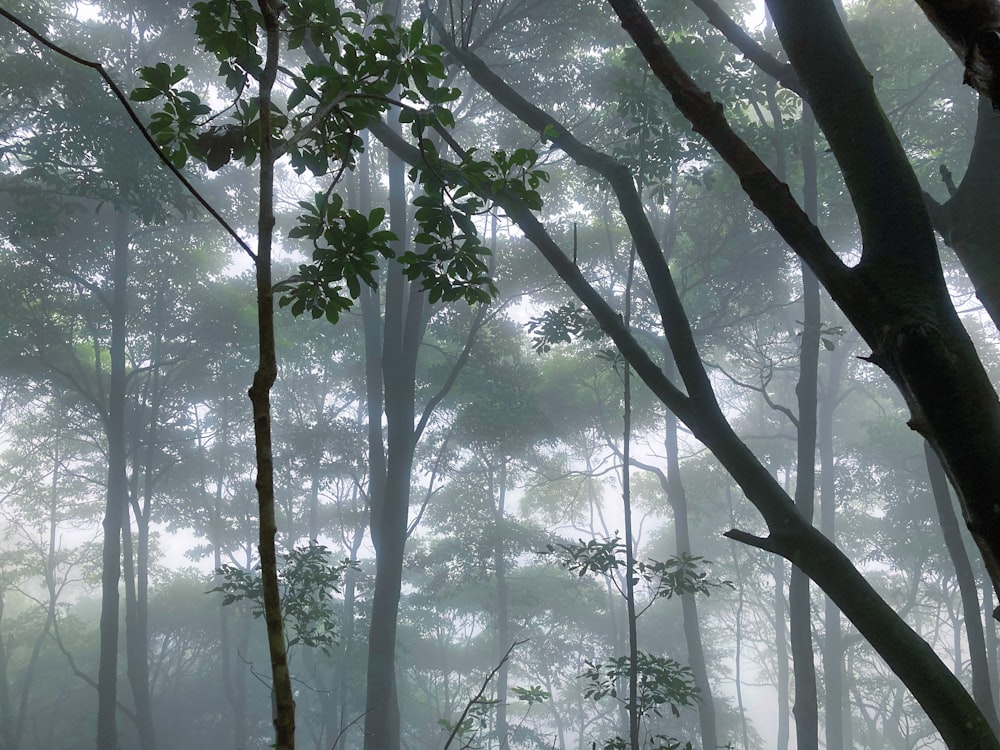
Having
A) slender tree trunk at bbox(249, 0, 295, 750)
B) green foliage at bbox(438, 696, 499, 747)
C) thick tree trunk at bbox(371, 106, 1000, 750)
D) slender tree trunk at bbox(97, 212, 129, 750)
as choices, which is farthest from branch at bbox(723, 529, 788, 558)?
slender tree trunk at bbox(97, 212, 129, 750)

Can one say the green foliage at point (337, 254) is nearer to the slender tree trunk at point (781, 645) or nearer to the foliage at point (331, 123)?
the foliage at point (331, 123)

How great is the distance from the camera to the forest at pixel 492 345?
1.42m

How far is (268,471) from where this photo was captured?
79 cm

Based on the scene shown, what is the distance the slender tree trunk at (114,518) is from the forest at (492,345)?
0.06 m

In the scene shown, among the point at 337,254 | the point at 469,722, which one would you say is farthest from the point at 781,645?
the point at 337,254

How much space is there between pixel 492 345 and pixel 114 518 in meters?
7.57

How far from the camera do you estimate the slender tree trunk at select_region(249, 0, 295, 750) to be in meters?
0.75

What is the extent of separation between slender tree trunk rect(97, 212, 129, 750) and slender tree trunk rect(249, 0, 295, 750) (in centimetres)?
1045

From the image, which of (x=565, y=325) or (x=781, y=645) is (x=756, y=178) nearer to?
(x=565, y=325)

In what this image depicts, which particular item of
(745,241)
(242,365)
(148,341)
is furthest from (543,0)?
(148,341)

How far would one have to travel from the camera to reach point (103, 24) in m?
12.7

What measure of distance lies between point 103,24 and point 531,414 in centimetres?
1090

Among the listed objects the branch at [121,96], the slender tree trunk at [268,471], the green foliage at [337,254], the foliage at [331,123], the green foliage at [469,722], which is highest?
the foliage at [331,123]

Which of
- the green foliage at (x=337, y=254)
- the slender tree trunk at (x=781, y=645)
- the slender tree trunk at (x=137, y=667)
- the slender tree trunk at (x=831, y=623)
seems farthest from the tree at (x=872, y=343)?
the slender tree trunk at (x=781, y=645)
